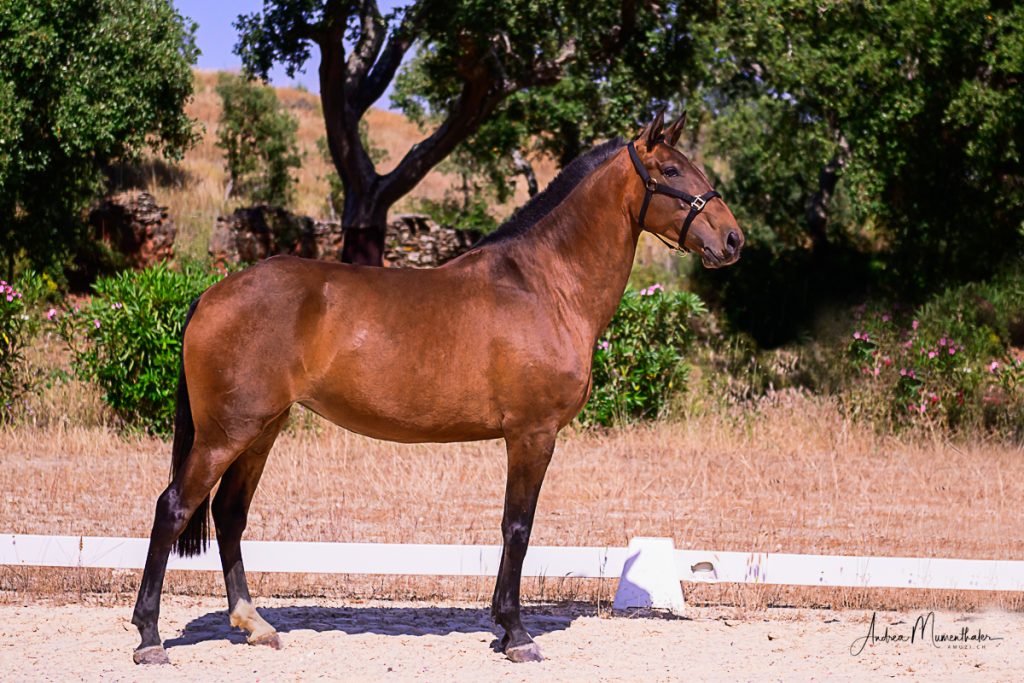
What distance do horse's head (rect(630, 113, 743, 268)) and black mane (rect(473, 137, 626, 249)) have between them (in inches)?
8.8

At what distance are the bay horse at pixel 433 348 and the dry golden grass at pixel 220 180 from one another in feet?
48.3

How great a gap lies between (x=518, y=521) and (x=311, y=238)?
59.0 ft

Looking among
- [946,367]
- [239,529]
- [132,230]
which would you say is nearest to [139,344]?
[239,529]

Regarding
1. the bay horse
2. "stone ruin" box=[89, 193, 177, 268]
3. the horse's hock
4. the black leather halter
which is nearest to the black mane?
the bay horse

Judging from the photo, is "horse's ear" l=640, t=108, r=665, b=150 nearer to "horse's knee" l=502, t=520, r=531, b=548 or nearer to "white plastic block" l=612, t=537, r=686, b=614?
"horse's knee" l=502, t=520, r=531, b=548

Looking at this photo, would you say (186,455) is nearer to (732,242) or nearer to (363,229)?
(732,242)

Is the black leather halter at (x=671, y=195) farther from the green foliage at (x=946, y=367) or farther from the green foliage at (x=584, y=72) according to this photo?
the green foliage at (x=584, y=72)

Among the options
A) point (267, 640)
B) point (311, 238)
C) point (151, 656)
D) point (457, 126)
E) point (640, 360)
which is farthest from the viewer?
point (311, 238)

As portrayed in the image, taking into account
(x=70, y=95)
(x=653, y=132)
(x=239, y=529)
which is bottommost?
(x=239, y=529)

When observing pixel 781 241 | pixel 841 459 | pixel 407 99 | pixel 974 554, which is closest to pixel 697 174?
pixel 974 554

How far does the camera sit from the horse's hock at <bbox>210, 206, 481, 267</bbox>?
21516mm

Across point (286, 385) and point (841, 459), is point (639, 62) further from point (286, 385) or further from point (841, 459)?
point (286, 385)

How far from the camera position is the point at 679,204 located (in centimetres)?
512

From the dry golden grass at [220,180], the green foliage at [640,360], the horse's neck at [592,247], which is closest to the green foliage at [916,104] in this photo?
the green foliage at [640,360]
